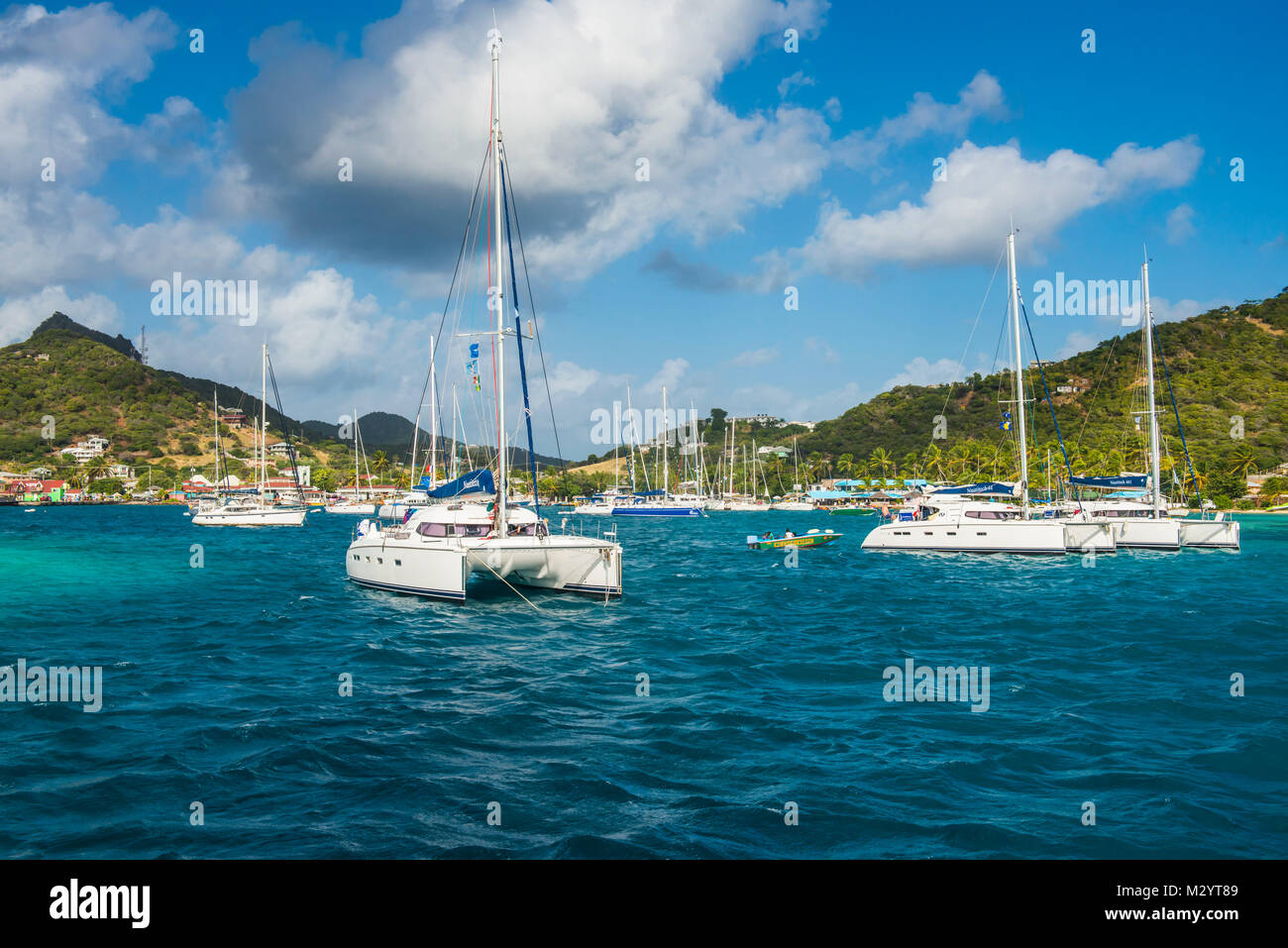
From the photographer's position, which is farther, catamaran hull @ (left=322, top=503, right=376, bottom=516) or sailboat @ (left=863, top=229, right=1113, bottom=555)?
catamaran hull @ (left=322, top=503, right=376, bottom=516)

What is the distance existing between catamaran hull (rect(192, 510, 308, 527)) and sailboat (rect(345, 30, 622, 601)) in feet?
155

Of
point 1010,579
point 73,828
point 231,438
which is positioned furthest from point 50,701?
point 231,438

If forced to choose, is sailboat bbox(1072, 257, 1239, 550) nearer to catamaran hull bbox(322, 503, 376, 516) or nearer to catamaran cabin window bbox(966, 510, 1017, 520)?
catamaran cabin window bbox(966, 510, 1017, 520)

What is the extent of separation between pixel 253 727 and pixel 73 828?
3546mm

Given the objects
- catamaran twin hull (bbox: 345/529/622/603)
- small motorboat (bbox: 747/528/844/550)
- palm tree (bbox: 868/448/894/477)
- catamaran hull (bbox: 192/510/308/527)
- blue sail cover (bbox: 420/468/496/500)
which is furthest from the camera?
palm tree (bbox: 868/448/894/477)

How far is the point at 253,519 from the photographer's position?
67375mm

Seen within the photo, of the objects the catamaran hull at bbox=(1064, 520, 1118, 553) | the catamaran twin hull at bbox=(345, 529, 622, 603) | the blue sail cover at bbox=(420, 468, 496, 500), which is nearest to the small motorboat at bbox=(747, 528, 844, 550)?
the catamaran hull at bbox=(1064, 520, 1118, 553)

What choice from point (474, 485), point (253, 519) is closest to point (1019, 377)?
point (474, 485)

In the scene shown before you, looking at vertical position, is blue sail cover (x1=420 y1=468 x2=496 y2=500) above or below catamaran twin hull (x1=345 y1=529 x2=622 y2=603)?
above

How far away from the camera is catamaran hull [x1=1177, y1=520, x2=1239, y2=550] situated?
146ft

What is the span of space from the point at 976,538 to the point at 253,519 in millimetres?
57956
